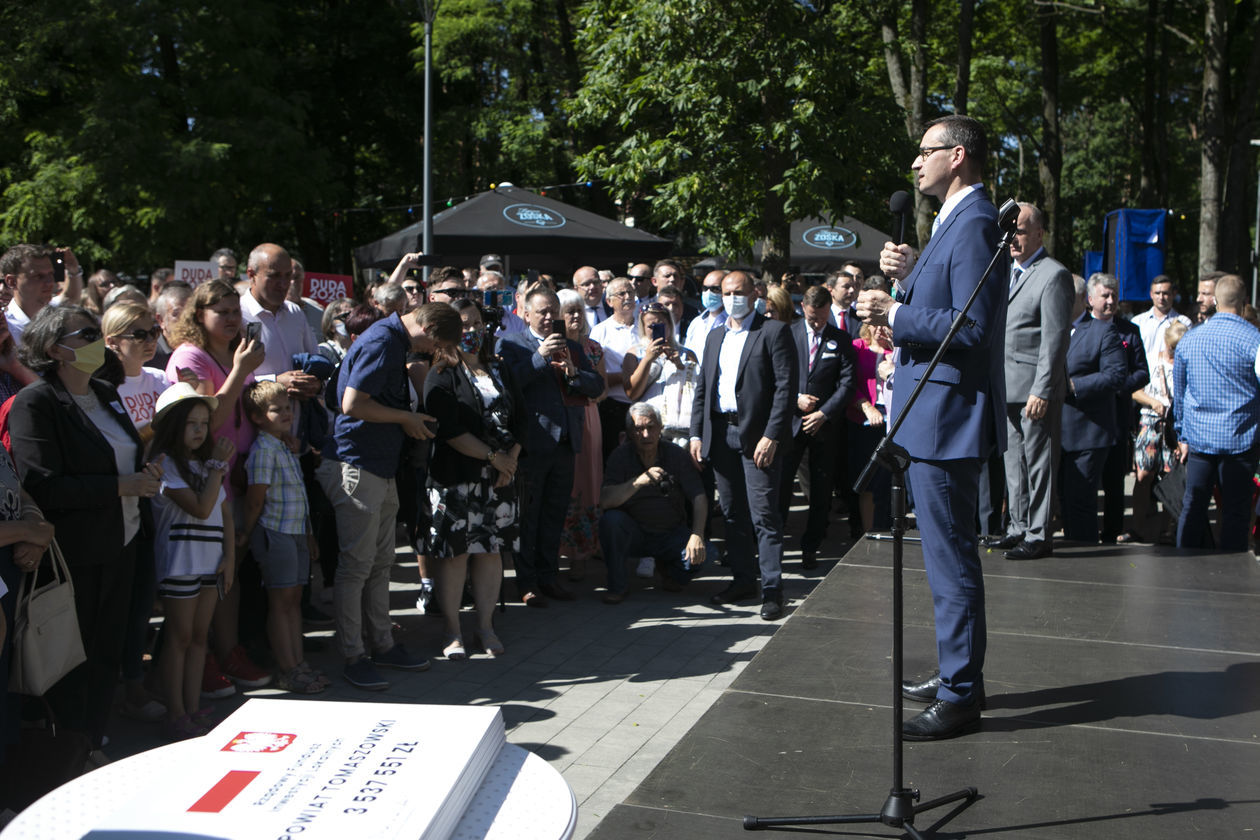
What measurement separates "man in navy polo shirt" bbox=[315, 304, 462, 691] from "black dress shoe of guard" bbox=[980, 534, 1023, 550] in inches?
130

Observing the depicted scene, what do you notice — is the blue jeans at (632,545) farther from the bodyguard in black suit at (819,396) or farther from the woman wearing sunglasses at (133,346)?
the woman wearing sunglasses at (133,346)

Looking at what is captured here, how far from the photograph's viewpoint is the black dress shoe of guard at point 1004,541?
257 inches

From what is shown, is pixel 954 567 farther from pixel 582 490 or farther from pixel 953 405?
pixel 582 490

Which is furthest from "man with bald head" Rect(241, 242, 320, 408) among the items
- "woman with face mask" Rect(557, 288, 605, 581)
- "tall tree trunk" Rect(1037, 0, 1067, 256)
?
"tall tree trunk" Rect(1037, 0, 1067, 256)

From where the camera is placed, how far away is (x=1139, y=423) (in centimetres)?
948

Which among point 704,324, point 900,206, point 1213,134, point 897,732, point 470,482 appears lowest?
point 897,732

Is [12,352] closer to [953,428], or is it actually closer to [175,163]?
[953,428]

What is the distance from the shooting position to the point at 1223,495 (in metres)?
7.16

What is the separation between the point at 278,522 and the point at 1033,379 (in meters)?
4.07

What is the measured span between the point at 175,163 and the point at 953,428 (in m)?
19.1

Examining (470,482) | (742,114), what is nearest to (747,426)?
(470,482)

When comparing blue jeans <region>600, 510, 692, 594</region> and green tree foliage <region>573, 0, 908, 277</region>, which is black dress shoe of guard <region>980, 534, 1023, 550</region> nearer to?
blue jeans <region>600, 510, 692, 594</region>

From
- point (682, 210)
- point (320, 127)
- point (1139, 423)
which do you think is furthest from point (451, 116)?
point (1139, 423)

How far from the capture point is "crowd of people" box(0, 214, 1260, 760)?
15.2 ft
